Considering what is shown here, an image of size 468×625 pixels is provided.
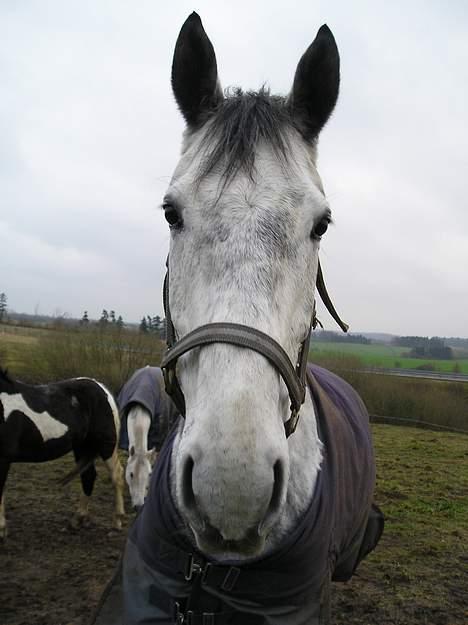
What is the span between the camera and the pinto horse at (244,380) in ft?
3.56

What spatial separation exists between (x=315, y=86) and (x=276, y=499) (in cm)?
151

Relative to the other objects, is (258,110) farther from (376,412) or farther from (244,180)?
(376,412)

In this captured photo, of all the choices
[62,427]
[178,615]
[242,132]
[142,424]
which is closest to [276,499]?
[178,615]

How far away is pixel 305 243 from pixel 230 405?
0.65m

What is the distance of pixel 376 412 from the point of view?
19.2 meters

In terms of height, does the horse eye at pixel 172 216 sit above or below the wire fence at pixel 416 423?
above

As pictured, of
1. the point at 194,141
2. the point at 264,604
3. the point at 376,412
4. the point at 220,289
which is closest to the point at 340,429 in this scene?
the point at 264,604

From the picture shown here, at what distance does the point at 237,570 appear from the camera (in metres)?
1.54

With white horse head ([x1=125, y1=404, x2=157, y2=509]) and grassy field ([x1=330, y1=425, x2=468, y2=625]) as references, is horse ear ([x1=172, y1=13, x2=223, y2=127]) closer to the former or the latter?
grassy field ([x1=330, y1=425, x2=468, y2=625])

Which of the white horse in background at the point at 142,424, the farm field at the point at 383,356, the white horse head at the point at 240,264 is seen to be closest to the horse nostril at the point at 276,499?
the white horse head at the point at 240,264

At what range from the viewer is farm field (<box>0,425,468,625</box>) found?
4.05 meters

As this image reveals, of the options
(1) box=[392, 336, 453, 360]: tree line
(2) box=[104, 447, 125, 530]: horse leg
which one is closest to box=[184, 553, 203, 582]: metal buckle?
(2) box=[104, 447, 125, 530]: horse leg

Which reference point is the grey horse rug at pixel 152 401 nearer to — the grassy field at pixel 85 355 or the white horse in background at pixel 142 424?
the white horse in background at pixel 142 424

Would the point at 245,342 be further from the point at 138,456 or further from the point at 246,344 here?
the point at 138,456
